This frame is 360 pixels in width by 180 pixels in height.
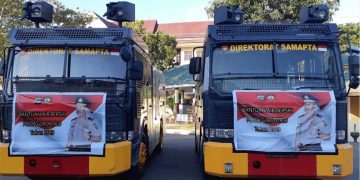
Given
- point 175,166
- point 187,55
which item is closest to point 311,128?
point 175,166

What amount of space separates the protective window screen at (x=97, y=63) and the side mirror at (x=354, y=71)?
3853 millimetres

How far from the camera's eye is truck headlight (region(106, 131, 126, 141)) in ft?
25.4

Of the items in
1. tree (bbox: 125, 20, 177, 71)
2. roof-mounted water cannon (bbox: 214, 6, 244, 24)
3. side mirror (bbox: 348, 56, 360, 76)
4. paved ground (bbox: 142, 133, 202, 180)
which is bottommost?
paved ground (bbox: 142, 133, 202, 180)

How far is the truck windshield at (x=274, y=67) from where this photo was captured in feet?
26.0

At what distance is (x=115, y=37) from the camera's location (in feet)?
27.3

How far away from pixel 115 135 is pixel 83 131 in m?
0.53

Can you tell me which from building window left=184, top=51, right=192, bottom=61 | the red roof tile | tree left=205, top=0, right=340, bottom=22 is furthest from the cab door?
the red roof tile

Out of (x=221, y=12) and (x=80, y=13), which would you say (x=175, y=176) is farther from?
(x=80, y=13)

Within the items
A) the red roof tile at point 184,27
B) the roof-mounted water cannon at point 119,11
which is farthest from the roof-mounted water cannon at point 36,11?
the red roof tile at point 184,27

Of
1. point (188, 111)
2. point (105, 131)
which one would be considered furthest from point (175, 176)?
point (188, 111)

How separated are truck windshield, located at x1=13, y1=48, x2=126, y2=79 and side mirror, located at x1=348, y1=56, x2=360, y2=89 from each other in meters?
3.85

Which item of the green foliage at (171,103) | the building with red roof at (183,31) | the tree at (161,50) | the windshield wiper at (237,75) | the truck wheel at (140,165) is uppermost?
the building with red roof at (183,31)

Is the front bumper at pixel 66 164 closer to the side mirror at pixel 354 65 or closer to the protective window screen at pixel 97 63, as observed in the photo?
the protective window screen at pixel 97 63

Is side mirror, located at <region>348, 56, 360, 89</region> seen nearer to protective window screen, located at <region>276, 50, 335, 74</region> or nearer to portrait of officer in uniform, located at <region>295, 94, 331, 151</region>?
protective window screen, located at <region>276, 50, 335, 74</region>
